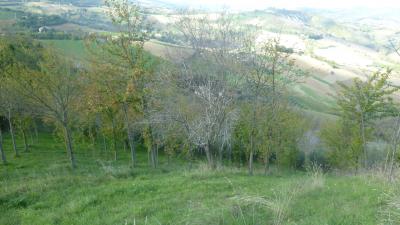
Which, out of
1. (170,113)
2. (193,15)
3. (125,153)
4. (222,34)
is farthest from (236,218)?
(125,153)

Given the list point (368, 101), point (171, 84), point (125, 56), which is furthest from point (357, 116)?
point (125, 56)

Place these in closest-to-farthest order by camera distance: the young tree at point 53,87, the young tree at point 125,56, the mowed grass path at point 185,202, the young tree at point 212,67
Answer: the mowed grass path at point 185,202 < the young tree at point 212,67 < the young tree at point 125,56 < the young tree at point 53,87

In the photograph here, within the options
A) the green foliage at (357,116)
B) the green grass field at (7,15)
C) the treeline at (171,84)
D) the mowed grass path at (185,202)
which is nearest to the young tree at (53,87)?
the treeline at (171,84)

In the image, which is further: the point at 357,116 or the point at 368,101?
the point at 357,116

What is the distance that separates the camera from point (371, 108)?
30500 millimetres

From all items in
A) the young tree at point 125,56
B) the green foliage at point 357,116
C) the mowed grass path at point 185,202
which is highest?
the young tree at point 125,56

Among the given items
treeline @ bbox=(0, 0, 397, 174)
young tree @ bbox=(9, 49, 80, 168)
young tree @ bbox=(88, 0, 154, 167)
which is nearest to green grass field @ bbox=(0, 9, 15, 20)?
treeline @ bbox=(0, 0, 397, 174)

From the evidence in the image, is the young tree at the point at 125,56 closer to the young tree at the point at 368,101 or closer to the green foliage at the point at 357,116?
the green foliage at the point at 357,116

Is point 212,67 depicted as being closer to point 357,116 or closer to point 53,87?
point 53,87

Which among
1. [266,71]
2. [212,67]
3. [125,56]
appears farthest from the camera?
[212,67]

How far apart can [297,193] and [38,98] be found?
63.1 ft

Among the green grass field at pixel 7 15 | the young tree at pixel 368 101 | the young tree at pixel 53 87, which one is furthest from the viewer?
the green grass field at pixel 7 15

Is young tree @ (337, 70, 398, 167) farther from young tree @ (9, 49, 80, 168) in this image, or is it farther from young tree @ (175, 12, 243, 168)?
young tree @ (9, 49, 80, 168)

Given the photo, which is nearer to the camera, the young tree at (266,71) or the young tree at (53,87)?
the young tree at (266,71)
